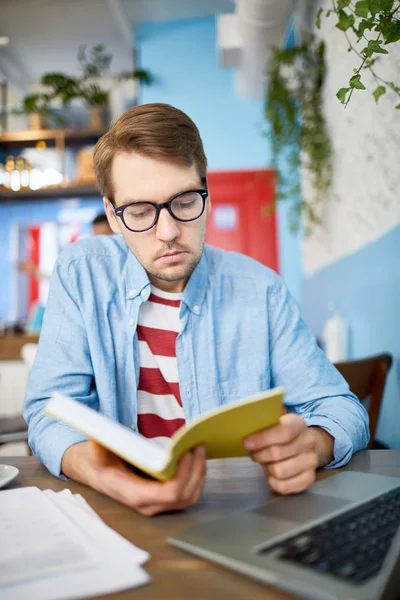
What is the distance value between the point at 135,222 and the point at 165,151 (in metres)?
0.18

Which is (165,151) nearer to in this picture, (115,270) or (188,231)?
(188,231)

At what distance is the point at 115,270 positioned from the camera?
4.39 ft

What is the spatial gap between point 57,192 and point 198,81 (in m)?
1.81

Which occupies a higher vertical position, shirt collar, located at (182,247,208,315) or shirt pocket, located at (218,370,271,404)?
shirt collar, located at (182,247,208,315)

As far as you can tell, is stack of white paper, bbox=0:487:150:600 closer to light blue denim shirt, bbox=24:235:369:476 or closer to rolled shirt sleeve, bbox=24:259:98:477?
rolled shirt sleeve, bbox=24:259:98:477

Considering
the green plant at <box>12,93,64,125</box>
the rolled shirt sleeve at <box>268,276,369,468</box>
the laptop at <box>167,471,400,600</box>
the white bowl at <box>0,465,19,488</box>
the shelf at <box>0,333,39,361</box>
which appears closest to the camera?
the laptop at <box>167,471,400,600</box>

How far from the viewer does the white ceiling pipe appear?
3211 millimetres

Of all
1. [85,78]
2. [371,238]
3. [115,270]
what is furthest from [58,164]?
[115,270]

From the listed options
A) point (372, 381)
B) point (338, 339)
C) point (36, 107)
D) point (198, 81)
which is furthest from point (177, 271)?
point (36, 107)

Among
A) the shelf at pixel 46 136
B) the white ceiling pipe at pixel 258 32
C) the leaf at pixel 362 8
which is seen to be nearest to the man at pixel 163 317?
the leaf at pixel 362 8

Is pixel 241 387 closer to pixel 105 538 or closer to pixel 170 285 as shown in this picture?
pixel 170 285

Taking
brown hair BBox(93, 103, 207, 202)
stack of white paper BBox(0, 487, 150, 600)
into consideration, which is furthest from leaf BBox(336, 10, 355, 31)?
stack of white paper BBox(0, 487, 150, 600)

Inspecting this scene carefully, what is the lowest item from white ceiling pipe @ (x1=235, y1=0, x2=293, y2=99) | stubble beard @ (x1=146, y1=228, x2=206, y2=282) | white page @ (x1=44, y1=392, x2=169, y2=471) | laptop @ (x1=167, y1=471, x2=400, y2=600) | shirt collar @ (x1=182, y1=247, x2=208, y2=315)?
laptop @ (x1=167, y1=471, x2=400, y2=600)

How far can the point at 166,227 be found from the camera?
3.79 ft
